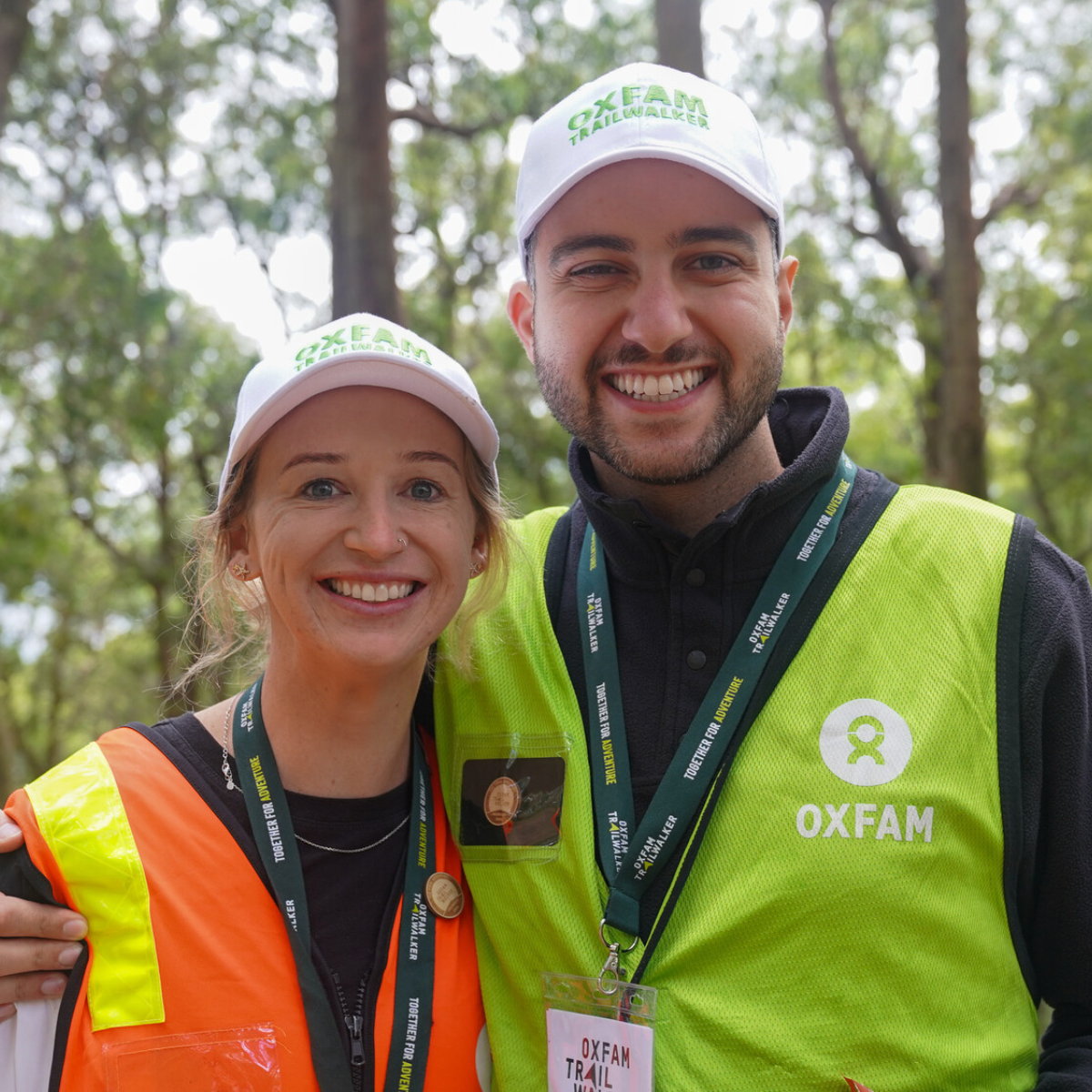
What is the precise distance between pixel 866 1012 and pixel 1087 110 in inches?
588

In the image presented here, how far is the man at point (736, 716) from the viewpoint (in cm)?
208

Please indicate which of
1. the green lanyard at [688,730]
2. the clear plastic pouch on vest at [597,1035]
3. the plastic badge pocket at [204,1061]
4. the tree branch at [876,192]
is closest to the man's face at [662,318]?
the green lanyard at [688,730]

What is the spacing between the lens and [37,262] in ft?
44.5

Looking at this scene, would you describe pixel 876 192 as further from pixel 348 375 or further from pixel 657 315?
pixel 348 375

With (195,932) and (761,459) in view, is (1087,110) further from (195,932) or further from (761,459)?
(195,932)

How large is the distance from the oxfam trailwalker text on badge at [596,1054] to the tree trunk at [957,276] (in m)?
7.36

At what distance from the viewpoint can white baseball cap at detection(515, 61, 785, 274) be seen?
95.7 inches

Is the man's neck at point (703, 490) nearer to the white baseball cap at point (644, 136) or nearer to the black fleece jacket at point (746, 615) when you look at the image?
the black fleece jacket at point (746, 615)

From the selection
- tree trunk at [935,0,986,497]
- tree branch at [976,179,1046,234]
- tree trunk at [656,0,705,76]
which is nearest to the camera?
tree trunk at [656,0,705,76]

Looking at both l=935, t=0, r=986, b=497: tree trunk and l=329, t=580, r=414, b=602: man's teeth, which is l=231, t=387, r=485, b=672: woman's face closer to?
l=329, t=580, r=414, b=602: man's teeth

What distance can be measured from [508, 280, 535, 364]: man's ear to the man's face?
35cm

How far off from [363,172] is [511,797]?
15.0ft

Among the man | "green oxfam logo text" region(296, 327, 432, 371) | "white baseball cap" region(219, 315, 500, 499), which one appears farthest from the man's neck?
"green oxfam logo text" region(296, 327, 432, 371)

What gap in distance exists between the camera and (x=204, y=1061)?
82.4 inches
